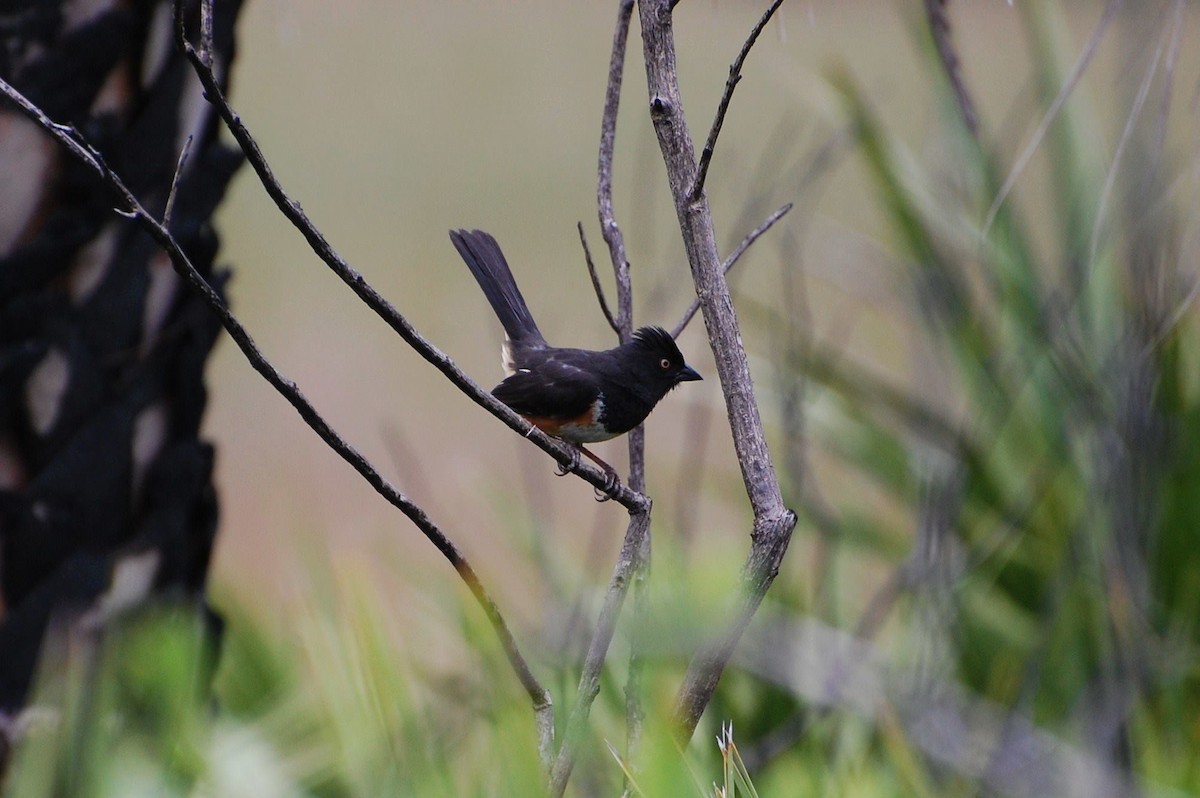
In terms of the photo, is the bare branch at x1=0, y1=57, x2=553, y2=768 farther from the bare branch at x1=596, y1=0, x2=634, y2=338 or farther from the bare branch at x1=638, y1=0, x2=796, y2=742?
the bare branch at x1=596, y1=0, x2=634, y2=338

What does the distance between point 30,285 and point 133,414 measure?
18 centimetres

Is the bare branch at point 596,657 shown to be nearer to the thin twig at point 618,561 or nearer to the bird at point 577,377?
the thin twig at point 618,561

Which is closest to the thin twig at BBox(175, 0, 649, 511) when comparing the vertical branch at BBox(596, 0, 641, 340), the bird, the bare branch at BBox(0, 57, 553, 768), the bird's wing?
the bare branch at BBox(0, 57, 553, 768)

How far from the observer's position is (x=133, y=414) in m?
1.33

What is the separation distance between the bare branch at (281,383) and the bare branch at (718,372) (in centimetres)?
10

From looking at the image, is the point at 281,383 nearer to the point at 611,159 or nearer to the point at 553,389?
the point at 611,159

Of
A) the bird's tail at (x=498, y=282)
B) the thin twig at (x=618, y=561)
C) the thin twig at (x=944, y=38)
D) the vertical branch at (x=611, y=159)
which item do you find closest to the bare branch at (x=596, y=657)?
the thin twig at (x=618, y=561)

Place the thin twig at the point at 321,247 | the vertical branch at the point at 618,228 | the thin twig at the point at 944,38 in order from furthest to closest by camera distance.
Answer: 1. the thin twig at the point at 944,38
2. the vertical branch at the point at 618,228
3. the thin twig at the point at 321,247

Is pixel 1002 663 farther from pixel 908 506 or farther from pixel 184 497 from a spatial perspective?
pixel 184 497

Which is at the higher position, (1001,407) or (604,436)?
(604,436)

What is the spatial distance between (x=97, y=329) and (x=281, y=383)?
82cm

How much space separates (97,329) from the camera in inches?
51.4

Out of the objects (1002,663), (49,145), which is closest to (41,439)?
(49,145)

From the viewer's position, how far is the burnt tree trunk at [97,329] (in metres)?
1.25
